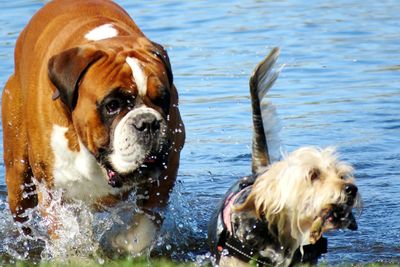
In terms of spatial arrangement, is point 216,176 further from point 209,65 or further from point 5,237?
point 209,65

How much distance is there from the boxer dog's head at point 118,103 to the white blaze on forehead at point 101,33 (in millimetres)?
282

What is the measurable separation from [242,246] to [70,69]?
4.57 ft

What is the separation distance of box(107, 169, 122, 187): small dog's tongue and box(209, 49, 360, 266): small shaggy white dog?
667mm

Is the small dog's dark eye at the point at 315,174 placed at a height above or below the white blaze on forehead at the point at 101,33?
below

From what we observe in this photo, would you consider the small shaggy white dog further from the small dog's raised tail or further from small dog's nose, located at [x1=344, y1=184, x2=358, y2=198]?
the small dog's raised tail

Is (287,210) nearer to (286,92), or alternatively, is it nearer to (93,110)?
(93,110)

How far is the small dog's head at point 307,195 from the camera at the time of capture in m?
5.71

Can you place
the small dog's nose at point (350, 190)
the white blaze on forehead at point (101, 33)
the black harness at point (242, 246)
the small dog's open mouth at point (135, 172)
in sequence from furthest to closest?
1. the white blaze on forehead at point (101, 33)
2. the black harness at point (242, 246)
3. the small dog's open mouth at point (135, 172)
4. the small dog's nose at point (350, 190)

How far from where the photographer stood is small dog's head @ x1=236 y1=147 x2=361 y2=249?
225 inches

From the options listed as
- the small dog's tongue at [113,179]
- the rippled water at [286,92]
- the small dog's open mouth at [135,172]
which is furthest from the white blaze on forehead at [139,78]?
the rippled water at [286,92]

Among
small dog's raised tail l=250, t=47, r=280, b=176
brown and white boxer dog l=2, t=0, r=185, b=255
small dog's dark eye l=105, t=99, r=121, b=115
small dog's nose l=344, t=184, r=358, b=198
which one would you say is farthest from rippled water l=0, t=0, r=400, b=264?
small dog's dark eye l=105, t=99, r=121, b=115

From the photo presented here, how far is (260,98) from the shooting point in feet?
21.5

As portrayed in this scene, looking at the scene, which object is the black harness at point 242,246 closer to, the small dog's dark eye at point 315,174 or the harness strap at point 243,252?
the harness strap at point 243,252

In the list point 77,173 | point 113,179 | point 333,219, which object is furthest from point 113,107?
point 333,219
